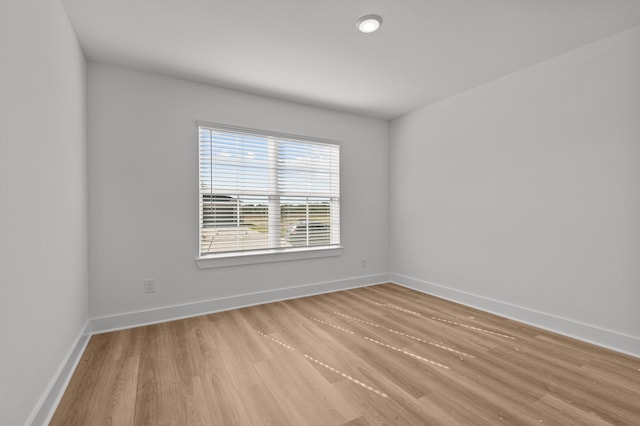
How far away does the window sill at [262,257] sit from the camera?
10.2 ft

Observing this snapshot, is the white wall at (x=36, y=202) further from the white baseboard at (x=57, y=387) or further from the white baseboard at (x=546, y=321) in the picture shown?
the white baseboard at (x=546, y=321)

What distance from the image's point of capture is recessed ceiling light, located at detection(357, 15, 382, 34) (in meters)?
2.07

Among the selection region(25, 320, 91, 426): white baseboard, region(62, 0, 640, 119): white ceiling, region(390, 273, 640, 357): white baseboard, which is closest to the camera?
region(25, 320, 91, 426): white baseboard

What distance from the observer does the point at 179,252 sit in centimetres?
298

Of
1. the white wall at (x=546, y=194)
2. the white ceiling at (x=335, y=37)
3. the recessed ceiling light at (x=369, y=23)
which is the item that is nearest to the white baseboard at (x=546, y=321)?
the white wall at (x=546, y=194)

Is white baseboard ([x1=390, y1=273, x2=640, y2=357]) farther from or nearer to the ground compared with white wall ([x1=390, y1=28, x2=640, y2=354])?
nearer to the ground

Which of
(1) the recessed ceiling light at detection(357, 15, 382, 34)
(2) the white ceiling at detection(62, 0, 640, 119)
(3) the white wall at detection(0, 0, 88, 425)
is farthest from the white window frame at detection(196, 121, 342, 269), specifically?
(1) the recessed ceiling light at detection(357, 15, 382, 34)

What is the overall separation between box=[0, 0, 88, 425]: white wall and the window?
3.90ft

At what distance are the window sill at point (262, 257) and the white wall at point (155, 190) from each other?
0.22 feet

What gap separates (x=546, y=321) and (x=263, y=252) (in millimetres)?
2980

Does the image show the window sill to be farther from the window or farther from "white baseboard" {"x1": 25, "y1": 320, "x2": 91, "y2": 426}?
"white baseboard" {"x1": 25, "y1": 320, "x2": 91, "y2": 426}

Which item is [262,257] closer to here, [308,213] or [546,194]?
[308,213]

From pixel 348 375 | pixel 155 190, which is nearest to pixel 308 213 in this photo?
pixel 155 190

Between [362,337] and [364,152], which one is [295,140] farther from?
[362,337]
